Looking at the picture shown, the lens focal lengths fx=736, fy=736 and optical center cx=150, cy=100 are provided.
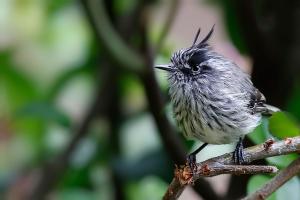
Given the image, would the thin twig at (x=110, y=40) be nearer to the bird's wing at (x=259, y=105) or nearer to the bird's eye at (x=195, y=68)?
the bird's eye at (x=195, y=68)

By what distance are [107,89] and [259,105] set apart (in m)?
0.88

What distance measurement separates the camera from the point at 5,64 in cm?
364

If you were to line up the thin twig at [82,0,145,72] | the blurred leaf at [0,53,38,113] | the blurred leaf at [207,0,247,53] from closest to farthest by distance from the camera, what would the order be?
1. the thin twig at [82,0,145,72]
2. the blurred leaf at [207,0,247,53]
3. the blurred leaf at [0,53,38,113]

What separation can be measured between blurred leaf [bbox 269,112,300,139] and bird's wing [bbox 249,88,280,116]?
0.52 m

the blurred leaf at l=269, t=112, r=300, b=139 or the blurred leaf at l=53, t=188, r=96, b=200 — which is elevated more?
the blurred leaf at l=269, t=112, r=300, b=139

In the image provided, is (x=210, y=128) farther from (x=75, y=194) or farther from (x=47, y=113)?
(x=75, y=194)

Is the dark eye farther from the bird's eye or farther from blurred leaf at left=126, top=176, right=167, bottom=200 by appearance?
blurred leaf at left=126, top=176, right=167, bottom=200

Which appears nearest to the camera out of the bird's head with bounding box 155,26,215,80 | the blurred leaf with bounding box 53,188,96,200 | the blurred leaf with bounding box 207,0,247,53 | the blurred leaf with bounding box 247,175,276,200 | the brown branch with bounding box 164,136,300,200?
the brown branch with bounding box 164,136,300,200

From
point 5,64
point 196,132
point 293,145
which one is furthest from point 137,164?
point 293,145

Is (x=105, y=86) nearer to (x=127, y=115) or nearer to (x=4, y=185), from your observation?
(x=127, y=115)

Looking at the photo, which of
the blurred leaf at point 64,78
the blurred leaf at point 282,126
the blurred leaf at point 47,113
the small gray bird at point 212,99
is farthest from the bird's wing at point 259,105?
the blurred leaf at point 64,78

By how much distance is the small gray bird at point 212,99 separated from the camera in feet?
8.39

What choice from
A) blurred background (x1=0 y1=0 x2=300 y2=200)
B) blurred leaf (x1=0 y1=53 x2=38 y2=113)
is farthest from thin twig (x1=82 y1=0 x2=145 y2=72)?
blurred leaf (x1=0 y1=53 x2=38 y2=113)

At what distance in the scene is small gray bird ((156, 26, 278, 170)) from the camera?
2.56 m
